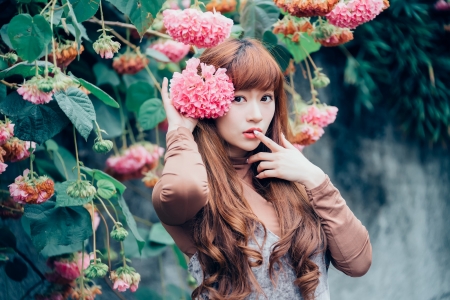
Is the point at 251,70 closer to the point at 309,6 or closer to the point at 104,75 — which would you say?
the point at 309,6

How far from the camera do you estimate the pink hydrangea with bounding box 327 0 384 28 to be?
1.29 meters

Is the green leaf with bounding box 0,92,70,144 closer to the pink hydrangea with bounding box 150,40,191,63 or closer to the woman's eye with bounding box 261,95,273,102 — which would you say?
the woman's eye with bounding box 261,95,273,102

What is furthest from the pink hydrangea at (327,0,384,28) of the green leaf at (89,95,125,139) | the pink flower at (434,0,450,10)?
the pink flower at (434,0,450,10)

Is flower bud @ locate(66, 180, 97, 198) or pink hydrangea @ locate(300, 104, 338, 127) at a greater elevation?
flower bud @ locate(66, 180, 97, 198)

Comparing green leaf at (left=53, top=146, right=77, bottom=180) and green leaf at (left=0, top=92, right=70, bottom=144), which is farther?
green leaf at (left=53, top=146, right=77, bottom=180)

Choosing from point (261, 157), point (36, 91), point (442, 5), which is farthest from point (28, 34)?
point (442, 5)

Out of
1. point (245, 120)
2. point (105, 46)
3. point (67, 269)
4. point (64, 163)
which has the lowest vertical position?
point (67, 269)

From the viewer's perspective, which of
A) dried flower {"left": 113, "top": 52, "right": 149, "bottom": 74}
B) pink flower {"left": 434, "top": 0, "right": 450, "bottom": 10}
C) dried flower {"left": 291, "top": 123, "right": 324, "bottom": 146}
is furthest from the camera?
pink flower {"left": 434, "top": 0, "right": 450, "bottom": 10}

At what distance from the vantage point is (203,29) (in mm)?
1180

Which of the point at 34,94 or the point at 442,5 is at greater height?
the point at 34,94

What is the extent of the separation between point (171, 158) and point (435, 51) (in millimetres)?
1793

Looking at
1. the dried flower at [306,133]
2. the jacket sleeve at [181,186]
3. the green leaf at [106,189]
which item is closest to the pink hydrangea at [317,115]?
the dried flower at [306,133]

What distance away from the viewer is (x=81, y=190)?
121 centimetres

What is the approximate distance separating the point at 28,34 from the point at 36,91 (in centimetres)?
12
